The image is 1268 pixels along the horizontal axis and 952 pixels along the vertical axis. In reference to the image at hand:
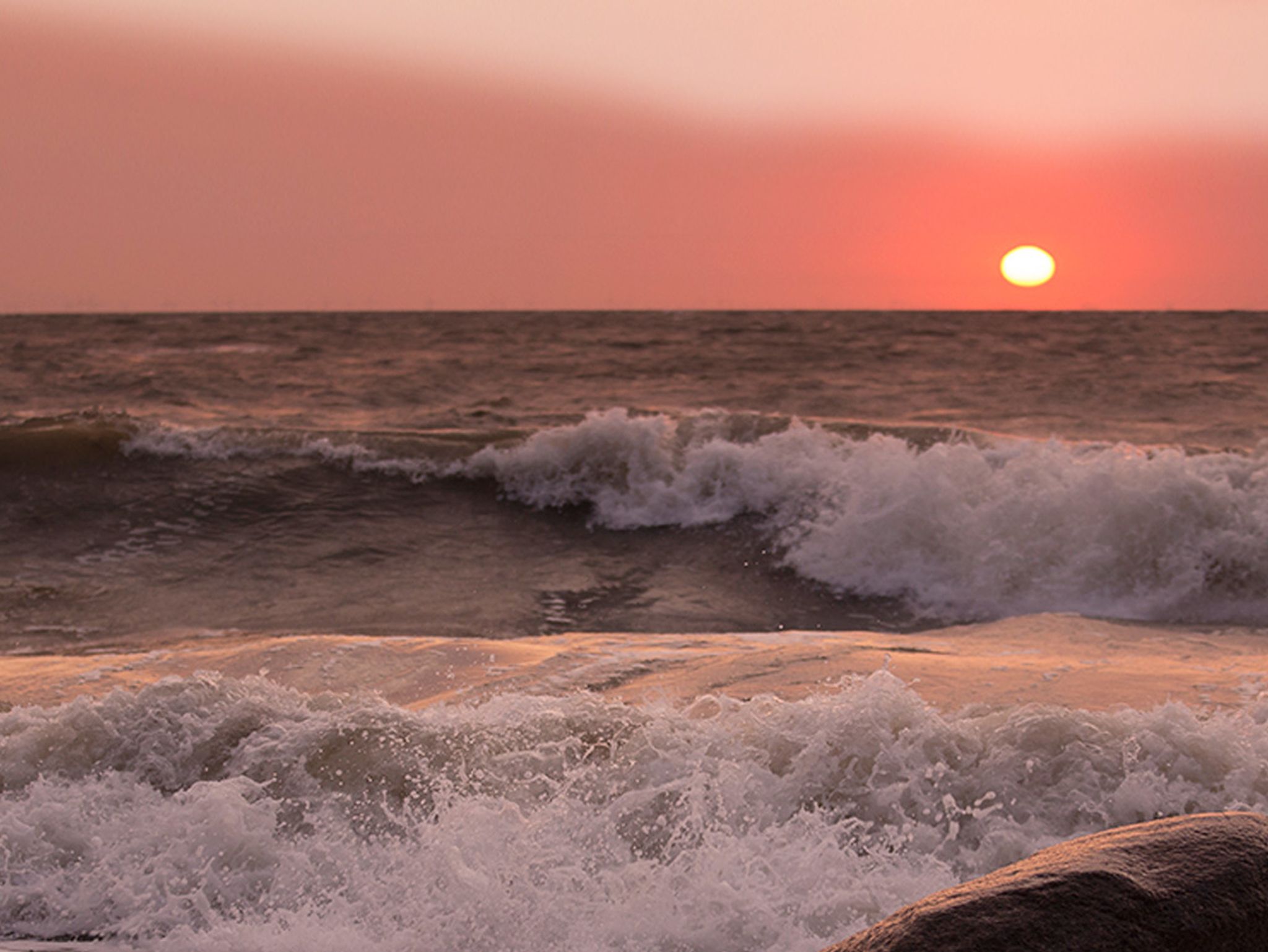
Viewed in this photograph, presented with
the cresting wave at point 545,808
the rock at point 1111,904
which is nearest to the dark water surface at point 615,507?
the cresting wave at point 545,808

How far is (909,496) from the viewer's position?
8.82 metres

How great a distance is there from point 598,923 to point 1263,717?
96.3 inches

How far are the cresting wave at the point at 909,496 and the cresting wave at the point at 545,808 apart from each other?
12.9 feet

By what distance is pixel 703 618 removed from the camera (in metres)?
7.32

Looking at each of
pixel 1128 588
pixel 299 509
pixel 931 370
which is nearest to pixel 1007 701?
pixel 1128 588

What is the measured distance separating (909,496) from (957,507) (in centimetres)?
40

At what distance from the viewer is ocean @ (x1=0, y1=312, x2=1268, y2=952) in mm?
3004

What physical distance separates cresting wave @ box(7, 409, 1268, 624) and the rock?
5.51 meters

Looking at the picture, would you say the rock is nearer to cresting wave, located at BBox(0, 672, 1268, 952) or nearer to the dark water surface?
cresting wave, located at BBox(0, 672, 1268, 952)

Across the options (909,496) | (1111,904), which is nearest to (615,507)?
(909,496)

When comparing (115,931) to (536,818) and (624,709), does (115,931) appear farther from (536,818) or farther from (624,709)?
(624,709)

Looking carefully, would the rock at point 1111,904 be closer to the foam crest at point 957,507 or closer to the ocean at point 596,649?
the ocean at point 596,649

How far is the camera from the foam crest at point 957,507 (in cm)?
755

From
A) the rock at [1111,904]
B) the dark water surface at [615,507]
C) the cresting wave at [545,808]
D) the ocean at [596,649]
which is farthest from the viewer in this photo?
the dark water surface at [615,507]
